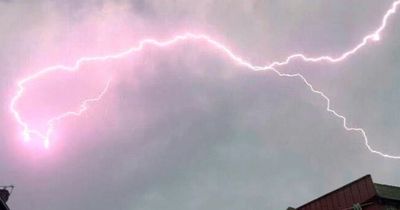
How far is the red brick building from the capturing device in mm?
26109

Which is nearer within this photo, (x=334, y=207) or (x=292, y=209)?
(x=334, y=207)

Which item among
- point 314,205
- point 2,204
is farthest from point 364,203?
point 2,204

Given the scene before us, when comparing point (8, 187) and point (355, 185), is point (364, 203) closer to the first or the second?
point (355, 185)

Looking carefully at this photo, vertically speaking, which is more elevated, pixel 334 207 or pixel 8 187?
pixel 8 187

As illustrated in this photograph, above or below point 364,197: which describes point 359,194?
above

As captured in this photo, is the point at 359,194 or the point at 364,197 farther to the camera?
the point at 359,194

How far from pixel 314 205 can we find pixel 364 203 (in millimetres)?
4692

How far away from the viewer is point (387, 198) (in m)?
26.0

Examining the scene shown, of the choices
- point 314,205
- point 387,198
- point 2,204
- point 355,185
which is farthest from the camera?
point 2,204

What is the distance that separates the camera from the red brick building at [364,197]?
85.7 feet

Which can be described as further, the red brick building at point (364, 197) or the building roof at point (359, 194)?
the building roof at point (359, 194)

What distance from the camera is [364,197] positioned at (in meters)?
26.9

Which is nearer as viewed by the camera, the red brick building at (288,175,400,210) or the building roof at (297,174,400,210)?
the red brick building at (288,175,400,210)

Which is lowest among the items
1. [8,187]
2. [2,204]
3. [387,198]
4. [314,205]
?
[387,198]
